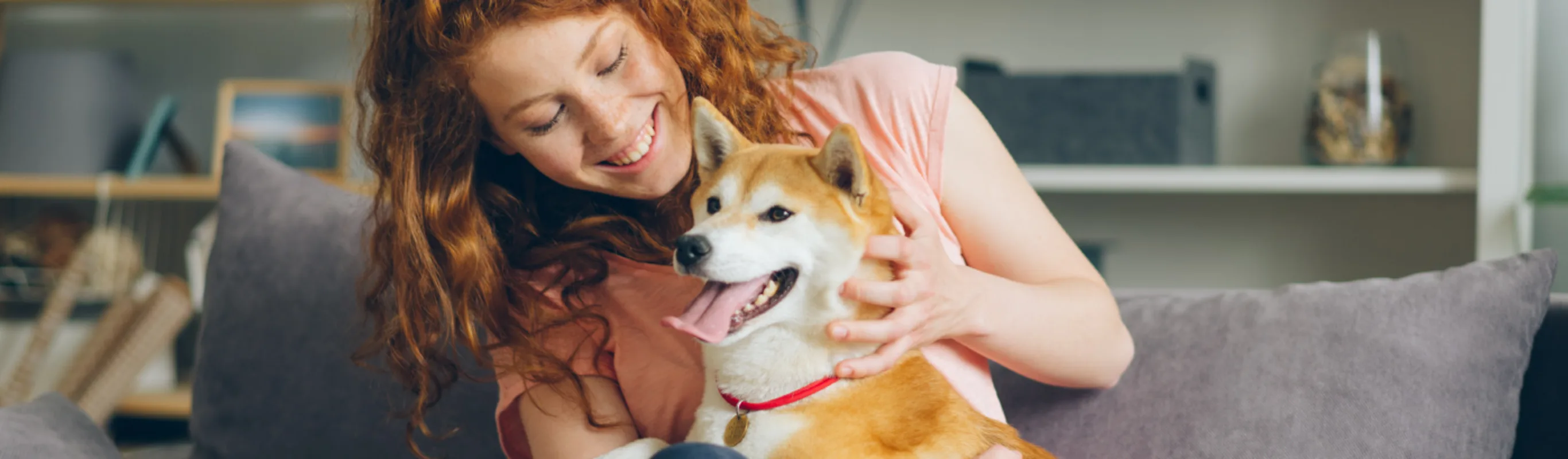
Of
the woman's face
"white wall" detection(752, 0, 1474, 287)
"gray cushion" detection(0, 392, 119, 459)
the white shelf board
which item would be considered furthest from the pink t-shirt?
"white wall" detection(752, 0, 1474, 287)

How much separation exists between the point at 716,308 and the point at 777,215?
0.25 ft

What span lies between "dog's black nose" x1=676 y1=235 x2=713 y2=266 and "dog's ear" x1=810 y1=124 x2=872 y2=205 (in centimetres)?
11

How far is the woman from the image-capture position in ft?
2.82

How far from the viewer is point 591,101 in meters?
0.84

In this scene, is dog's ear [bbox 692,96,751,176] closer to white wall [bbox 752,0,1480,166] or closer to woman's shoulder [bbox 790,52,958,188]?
woman's shoulder [bbox 790,52,958,188]

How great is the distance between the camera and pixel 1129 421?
106cm

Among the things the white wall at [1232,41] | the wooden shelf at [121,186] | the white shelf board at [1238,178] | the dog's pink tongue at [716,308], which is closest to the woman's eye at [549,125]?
the dog's pink tongue at [716,308]

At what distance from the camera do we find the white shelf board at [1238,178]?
176cm

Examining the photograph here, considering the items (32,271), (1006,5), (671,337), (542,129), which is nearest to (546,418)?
(671,337)

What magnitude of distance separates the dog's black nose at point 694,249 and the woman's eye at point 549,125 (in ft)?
0.80

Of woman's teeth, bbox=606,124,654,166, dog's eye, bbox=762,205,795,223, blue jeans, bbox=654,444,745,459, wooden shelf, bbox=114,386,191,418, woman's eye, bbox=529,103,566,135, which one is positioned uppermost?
woman's eye, bbox=529,103,566,135

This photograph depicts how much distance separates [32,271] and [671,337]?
6.54 feet

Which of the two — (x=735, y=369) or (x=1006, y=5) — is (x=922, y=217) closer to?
(x=735, y=369)

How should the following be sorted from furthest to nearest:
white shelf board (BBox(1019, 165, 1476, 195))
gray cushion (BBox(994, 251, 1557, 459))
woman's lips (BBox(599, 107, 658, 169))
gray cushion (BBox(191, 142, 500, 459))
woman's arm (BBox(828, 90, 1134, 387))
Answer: white shelf board (BBox(1019, 165, 1476, 195)) < gray cushion (BBox(191, 142, 500, 459)) < gray cushion (BBox(994, 251, 1557, 459)) < woman's lips (BBox(599, 107, 658, 169)) < woman's arm (BBox(828, 90, 1134, 387))
